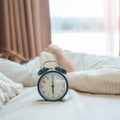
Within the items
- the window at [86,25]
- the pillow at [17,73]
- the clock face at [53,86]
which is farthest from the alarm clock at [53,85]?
the window at [86,25]

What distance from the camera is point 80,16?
8.87 ft

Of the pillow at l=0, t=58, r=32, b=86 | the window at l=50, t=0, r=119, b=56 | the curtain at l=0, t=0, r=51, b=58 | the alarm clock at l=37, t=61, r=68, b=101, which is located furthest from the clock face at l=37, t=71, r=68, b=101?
the window at l=50, t=0, r=119, b=56

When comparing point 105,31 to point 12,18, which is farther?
point 105,31

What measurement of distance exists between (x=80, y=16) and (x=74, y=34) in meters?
0.20

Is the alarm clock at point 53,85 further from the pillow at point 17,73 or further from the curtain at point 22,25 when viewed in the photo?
the curtain at point 22,25

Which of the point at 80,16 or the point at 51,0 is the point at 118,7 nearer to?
the point at 80,16

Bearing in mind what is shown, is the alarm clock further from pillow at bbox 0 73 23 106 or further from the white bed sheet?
pillow at bbox 0 73 23 106

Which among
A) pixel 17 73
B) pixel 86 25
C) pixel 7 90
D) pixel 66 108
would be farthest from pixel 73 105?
pixel 86 25

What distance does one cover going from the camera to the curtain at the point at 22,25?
2.46 meters

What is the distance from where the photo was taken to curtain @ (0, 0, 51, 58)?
97.0 inches

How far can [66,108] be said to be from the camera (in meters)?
1.09

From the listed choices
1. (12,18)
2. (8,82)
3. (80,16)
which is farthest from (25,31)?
(8,82)

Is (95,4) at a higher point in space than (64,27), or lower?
higher

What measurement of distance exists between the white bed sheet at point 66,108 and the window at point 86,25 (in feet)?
4.80
